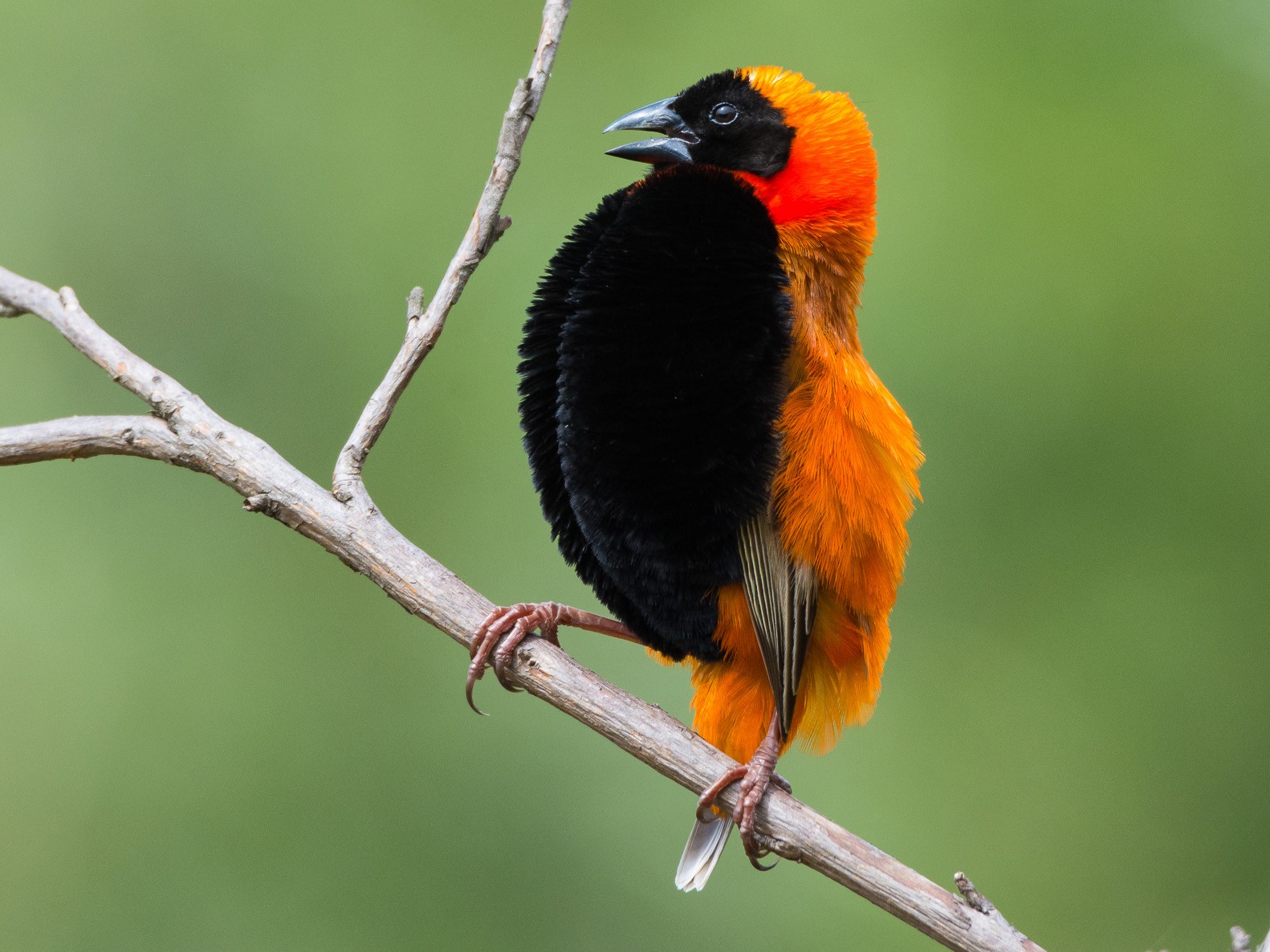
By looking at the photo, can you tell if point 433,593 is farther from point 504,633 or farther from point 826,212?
point 826,212

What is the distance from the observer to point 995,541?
11.9 feet

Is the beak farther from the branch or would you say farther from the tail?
the tail

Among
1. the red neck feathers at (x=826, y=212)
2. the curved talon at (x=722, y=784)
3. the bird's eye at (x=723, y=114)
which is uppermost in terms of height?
the bird's eye at (x=723, y=114)

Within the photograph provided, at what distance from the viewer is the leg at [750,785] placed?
2.15 meters

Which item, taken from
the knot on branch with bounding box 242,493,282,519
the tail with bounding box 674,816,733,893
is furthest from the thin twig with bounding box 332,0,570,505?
the tail with bounding box 674,816,733,893

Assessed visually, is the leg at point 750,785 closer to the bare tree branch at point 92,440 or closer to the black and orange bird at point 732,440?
the black and orange bird at point 732,440

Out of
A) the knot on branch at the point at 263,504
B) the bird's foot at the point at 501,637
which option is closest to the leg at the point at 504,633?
the bird's foot at the point at 501,637

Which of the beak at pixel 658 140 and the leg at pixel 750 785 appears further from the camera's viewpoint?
the beak at pixel 658 140

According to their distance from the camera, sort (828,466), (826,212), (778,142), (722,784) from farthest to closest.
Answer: (778,142)
(826,212)
(828,466)
(722,784)

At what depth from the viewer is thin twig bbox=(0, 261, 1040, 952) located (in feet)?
6.56

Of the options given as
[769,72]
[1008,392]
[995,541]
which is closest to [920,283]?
[1008,392]

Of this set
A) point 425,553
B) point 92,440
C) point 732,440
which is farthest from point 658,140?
point 92,440

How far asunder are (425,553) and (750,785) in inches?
28.1

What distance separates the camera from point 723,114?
8.51ft
